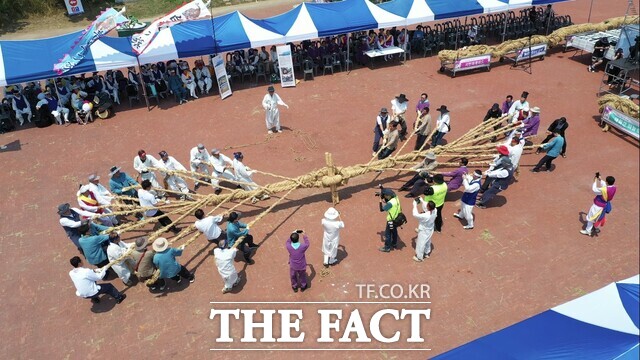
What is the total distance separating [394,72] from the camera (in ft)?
55.1

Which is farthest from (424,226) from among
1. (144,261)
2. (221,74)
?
(221,74)

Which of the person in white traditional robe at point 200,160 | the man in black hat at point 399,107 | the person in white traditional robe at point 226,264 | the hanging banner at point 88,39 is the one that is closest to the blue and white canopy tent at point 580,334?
the person in white traditional robe at point 226,264

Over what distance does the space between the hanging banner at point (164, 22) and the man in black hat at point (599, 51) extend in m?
13.3

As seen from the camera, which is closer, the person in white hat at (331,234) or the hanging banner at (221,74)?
the person in white hat at (331,234)

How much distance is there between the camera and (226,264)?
7.71 m

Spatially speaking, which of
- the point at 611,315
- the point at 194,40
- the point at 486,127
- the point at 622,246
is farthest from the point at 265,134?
the point at 611,315

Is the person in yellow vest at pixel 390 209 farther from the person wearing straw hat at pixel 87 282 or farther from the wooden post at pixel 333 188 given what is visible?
the person wearing straw hat at pixel 87 282

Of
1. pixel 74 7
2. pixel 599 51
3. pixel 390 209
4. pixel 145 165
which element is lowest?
pixel 390 209

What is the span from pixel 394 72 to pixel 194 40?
717cm

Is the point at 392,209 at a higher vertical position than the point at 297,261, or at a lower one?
higher

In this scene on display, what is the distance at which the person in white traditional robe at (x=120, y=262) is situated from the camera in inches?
317

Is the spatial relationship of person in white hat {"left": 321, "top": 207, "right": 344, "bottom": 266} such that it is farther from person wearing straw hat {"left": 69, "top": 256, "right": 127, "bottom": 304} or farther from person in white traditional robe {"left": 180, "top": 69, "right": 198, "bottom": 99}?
person in white traditional robe {"left": 180, "top": 69, "right": 198, "bottom": 99}

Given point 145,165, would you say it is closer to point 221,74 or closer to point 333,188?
point 333,188

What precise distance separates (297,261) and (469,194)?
148 inches
